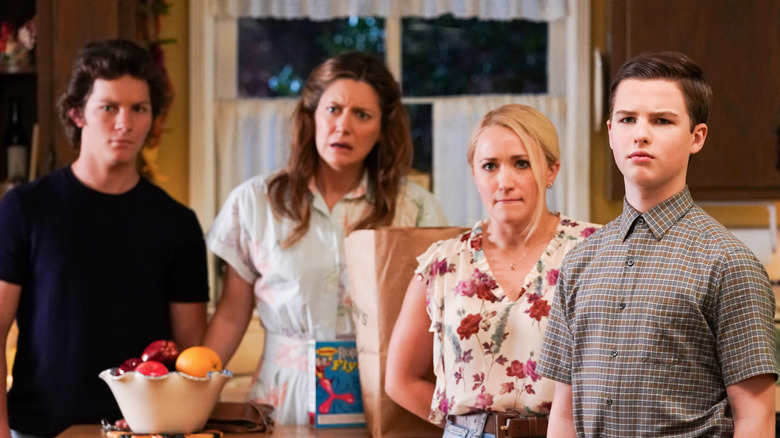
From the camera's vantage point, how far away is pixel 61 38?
3.13 metres

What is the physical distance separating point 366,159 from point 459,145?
1.80 meters

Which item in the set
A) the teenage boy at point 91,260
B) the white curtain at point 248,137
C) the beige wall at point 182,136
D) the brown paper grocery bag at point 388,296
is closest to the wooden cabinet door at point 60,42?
the beige wall at point 182,136

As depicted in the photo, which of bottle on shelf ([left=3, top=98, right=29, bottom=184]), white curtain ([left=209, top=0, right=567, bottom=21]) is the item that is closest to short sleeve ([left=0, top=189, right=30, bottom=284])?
bottle on shelf ([left=3, top=98, right=29, bottom=184])

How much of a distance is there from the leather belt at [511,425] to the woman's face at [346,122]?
0.75 meters

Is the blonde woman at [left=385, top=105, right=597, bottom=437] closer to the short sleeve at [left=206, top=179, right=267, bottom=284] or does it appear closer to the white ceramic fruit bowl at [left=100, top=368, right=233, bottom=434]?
the white ceramic fruit bowl at [left=100, top=368, right=233, bottom=434]

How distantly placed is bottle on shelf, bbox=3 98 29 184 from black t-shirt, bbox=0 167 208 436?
4.59 ft

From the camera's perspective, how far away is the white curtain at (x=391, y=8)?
3855 mm

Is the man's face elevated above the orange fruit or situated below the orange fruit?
above

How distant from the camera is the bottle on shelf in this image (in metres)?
3.25

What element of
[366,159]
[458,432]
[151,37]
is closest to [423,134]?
[151,37]

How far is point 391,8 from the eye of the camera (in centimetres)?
387

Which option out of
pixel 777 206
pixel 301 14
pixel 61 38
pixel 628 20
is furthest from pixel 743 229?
pixel 61 38

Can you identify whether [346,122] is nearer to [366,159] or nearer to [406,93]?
[366,159]

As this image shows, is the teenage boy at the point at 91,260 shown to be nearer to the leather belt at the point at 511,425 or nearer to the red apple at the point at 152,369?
the red apple at the point at 152,369
